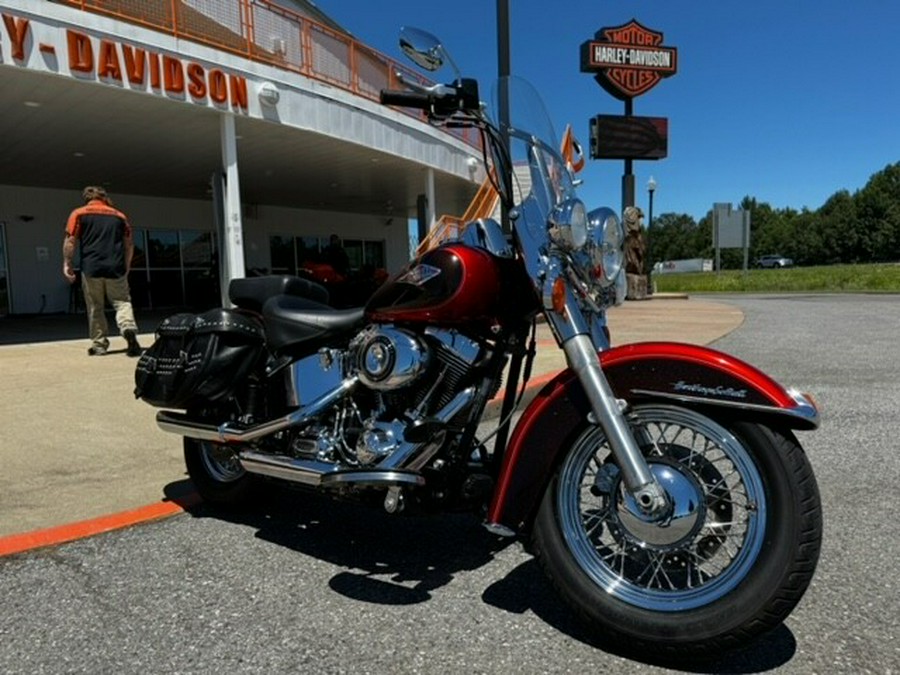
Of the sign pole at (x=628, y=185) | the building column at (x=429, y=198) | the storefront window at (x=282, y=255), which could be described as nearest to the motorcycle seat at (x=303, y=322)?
the building column at (x=429, y=198)

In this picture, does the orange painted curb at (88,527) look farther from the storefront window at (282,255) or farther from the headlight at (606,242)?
the storefront window at (282,255)

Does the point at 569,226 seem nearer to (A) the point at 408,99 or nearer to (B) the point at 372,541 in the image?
(A) the point at 408,99

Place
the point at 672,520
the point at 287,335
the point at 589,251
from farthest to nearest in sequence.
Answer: the point at 287,335 < the point at 589,251 < the point at 672,520

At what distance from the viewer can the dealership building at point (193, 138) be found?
9484 millimetres

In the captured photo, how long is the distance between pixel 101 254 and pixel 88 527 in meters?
5.49

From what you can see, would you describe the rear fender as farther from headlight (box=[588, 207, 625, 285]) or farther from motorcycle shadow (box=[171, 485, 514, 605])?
motorcycle shadow (box=[171, 485, 514, 605])

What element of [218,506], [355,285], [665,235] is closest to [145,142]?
[355,285]

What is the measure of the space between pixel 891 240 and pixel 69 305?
88365mm

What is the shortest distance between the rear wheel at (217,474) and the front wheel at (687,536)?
1749 millimetres

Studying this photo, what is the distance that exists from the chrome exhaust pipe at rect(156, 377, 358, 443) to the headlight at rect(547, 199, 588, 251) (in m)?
0.97

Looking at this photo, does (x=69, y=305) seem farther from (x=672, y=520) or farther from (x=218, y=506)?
(x=672, y=520)

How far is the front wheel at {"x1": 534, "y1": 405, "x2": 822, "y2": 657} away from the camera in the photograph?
206 cm

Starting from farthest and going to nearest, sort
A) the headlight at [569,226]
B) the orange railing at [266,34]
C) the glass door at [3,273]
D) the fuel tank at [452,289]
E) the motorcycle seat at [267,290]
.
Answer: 1. the glass door at [3,273]
2. the orange railing at [266,34]
3. the motorcycle seat at [267,290]
4. the fuel tank at [452,289]
5. the headlight at [569,226]

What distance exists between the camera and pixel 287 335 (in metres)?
3.07
